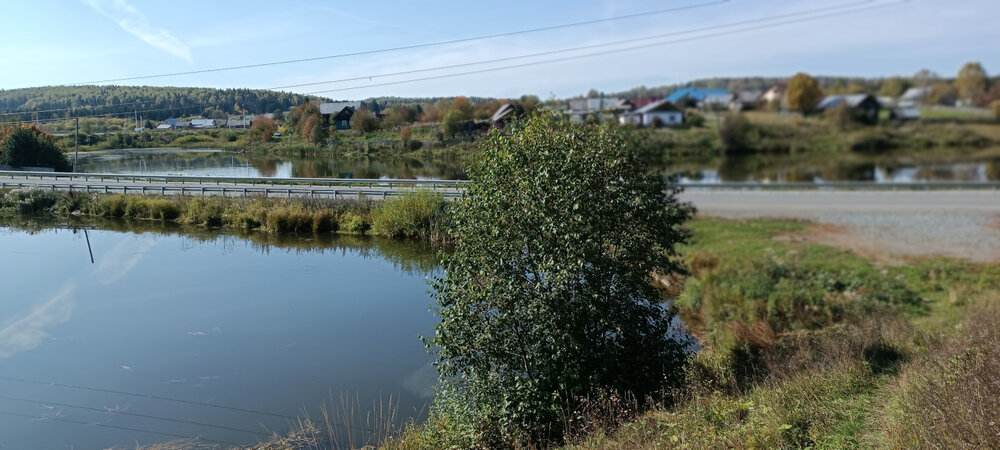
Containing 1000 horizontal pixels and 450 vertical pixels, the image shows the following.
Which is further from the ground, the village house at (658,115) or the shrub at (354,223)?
the village house at (658,115)

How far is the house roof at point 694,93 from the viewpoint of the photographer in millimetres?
4980

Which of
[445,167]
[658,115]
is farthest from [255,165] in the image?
[658,115]

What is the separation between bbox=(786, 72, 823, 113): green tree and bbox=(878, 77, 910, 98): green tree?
0.39m

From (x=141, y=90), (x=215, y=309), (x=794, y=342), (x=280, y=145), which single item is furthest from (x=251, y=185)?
(x=794, y=342)

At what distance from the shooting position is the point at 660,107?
6266mm

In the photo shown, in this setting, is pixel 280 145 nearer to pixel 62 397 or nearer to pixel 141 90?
pixel 141 90

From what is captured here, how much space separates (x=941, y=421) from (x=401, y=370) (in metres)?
9.05

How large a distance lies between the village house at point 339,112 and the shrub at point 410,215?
3999 mm

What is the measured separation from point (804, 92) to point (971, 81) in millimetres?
967

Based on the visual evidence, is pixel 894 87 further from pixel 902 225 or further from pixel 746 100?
pixel 902 225

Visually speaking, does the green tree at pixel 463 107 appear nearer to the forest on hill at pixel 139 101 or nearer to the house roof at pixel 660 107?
the forest on hill at pixel 139 101

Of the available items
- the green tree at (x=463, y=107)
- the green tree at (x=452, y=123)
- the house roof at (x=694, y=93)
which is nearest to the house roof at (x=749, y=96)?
the house roof at (x=694, y=93)

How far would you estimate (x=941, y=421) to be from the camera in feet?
14.6

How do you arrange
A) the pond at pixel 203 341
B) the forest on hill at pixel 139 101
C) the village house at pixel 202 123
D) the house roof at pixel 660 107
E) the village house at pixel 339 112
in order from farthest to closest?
the forest on hill at pixel 139 101 < the village house at pixel 202 123 < the village house at pixel 339 112 < the pond at pixel 203 341 < the house roof at pixel 660 107
